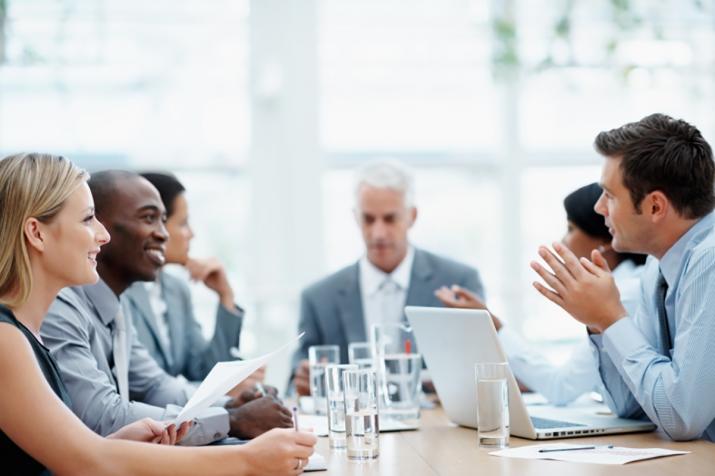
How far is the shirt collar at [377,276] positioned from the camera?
12.2 ft

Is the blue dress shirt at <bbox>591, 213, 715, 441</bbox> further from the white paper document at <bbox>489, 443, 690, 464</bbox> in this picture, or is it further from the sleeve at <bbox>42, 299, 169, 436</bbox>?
the sleeve at <bbox>42, 299, 169, 436</bbox>

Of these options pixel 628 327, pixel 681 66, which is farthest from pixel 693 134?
pixel 681 66

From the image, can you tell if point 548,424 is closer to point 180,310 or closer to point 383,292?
point 383,292

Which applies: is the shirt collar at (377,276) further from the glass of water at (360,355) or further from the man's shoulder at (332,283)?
the glass of water at (360,355)

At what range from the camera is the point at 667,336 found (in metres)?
2.31

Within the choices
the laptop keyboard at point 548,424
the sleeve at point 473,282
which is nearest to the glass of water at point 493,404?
the laptop keyboard at point 548,424

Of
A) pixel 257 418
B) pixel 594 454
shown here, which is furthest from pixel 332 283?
pixel 594 454

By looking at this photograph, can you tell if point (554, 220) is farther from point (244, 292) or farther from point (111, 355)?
point (111, 355)

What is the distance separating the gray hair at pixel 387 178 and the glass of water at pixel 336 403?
1761 mm

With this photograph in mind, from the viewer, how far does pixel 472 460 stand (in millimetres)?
1945

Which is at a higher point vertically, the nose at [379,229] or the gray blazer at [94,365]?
the nose at [379,229]

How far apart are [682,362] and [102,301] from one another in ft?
4.47

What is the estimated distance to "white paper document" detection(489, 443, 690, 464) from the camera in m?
1.87

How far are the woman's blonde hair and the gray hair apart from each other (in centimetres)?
195
